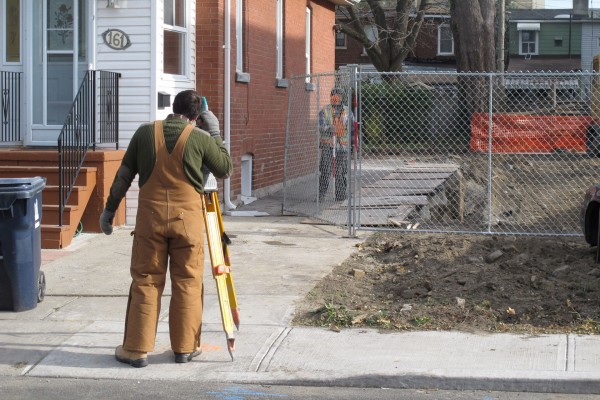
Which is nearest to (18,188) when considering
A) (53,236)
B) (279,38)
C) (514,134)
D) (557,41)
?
(53,236)

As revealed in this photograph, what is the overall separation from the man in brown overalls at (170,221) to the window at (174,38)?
7.14m

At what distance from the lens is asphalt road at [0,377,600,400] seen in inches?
242

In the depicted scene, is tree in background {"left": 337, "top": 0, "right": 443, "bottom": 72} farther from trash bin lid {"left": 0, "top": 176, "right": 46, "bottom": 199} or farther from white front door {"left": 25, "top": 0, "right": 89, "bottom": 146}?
trash bin lid {"left": 0, "top": 176, "right": 46, "bottom": 199}

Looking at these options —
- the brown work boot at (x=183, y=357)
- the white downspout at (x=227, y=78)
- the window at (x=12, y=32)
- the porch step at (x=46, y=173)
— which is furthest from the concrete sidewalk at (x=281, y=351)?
the white downspout at (x=227, y=78)

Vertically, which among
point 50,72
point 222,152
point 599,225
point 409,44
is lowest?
point 599,225

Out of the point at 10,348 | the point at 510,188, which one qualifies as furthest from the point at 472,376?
the point at 510,188

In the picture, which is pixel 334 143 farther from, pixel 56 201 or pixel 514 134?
pixel 514 134

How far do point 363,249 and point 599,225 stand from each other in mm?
2991

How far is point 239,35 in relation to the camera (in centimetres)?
1602

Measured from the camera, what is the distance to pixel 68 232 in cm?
1157

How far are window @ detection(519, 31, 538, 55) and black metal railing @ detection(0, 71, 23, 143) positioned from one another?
46.2 m

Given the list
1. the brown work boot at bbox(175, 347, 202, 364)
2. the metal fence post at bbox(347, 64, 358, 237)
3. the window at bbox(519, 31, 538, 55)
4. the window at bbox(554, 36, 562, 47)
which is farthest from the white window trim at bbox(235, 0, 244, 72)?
the window at bbox(554, 36, 562, 47)

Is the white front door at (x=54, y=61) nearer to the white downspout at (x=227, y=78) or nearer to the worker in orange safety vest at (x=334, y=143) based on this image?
the white downspout at (x=227, y=78)

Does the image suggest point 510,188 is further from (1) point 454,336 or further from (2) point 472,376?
(2) point 472,376
